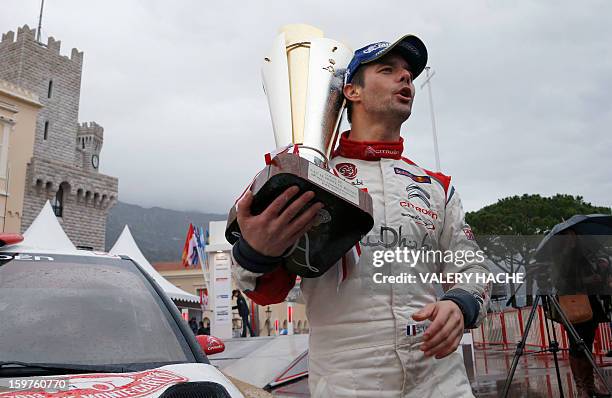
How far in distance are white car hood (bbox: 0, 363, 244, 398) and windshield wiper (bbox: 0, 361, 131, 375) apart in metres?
0.07

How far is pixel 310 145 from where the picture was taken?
1712mm

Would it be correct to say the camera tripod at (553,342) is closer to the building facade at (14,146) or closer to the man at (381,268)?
A: the man at (381,268)

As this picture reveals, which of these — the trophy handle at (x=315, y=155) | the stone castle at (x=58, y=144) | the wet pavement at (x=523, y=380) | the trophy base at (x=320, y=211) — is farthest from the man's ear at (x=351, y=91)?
the stone castle at (x=58, y=144)

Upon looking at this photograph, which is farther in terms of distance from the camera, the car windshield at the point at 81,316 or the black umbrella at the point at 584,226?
the black umbrella at the point at 584,226

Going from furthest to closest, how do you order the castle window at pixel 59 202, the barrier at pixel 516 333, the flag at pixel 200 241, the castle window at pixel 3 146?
the castle window at pixel 59 202
the castle window at pixel 3 146
the flag at pixel 200 241
the barrier at pixel 516 333

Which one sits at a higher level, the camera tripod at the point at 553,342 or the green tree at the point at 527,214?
the green tree at the point at 527,214

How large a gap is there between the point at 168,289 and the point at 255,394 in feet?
43.5

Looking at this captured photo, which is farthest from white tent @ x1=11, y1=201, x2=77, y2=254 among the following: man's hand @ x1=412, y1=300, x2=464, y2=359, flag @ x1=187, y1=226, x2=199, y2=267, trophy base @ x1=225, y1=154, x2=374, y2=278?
man's hand @ x1=412, y1=300, x2=464, y2=359

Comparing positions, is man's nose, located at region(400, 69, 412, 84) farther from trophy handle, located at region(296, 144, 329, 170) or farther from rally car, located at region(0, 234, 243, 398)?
rally car, located at region(0, 234, 243, 398)

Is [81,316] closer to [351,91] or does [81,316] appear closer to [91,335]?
[91,335]

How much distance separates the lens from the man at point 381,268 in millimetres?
1371

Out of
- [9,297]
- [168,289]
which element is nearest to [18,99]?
[168,289]

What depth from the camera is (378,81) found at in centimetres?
183

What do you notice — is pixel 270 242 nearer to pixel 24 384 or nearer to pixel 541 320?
pixel 24 384
